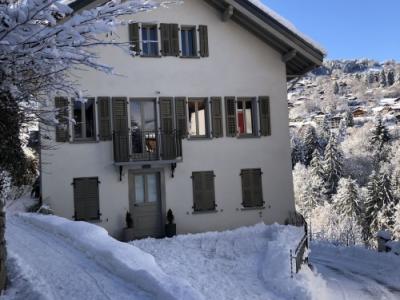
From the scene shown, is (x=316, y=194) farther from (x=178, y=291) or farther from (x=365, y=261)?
(x=178, y=291)

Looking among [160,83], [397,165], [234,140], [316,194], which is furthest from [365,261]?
[397,165]

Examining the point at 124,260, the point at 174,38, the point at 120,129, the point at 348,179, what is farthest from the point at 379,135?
the point at 124,260

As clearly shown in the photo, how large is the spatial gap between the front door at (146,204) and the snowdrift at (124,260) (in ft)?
13.2

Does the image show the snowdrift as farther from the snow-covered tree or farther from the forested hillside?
the snow-covered tree

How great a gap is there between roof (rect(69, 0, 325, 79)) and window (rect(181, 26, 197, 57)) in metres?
1.18

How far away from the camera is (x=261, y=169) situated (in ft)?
60.0

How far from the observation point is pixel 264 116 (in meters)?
18.4

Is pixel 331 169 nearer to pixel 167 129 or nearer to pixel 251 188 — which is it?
pixel 251 188

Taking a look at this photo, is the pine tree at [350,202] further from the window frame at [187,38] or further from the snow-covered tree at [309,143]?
the window frame at [187,38]

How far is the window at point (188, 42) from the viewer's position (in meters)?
17.9

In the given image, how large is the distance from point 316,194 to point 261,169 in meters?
57.0

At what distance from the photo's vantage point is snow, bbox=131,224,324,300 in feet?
35.1

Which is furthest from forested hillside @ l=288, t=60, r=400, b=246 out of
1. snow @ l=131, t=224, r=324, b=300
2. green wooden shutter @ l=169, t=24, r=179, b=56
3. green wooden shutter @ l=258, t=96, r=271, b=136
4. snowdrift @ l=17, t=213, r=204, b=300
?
snowdrift @ l=17, t=213, r=204, b=300

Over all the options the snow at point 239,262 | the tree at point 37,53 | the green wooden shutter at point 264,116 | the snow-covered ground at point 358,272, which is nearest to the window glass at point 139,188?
the snow at point 239,262
